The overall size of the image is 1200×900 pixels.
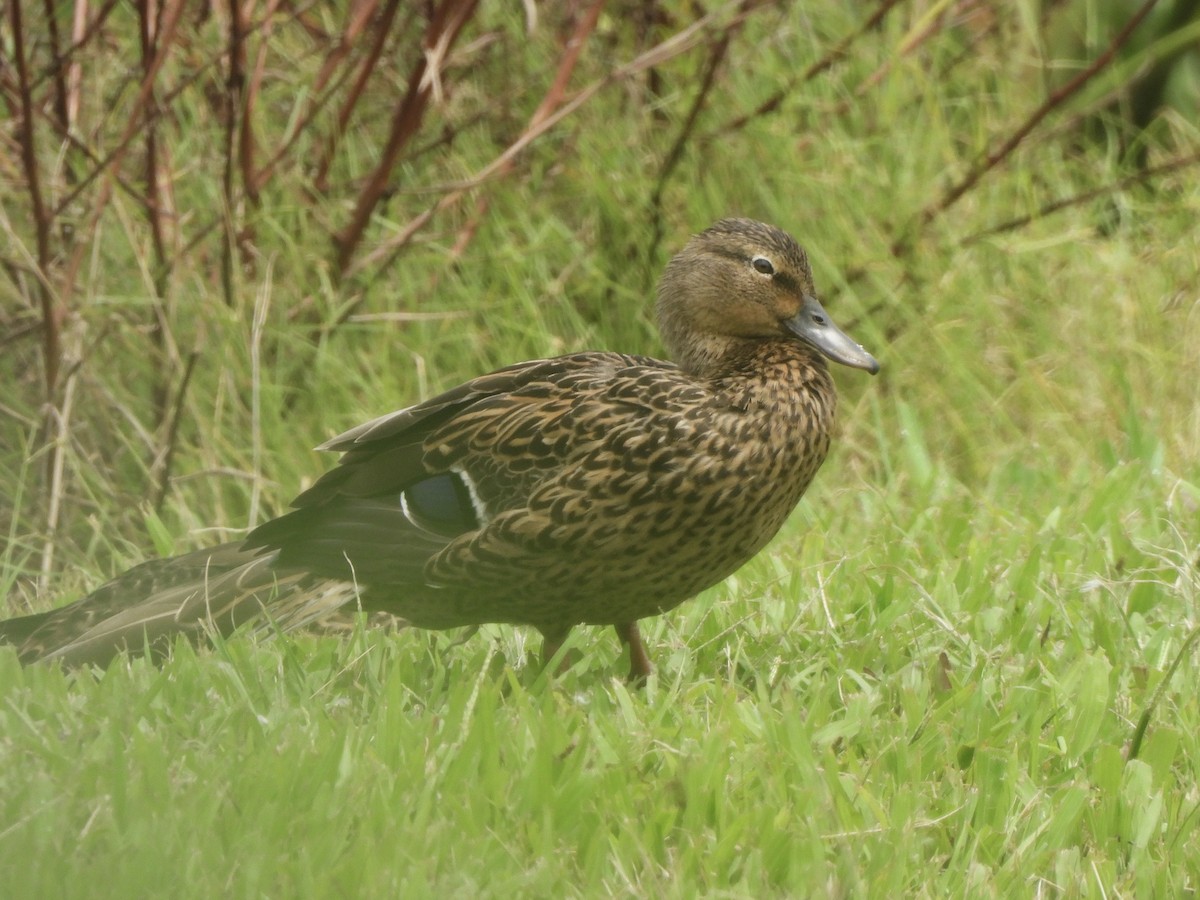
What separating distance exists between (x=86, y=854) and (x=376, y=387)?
3337 millimetres

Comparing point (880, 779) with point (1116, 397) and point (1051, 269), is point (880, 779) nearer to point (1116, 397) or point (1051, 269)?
point (1116, 397)

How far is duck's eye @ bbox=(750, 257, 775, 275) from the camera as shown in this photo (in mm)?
4008

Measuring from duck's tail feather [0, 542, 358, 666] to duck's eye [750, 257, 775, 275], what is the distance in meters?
1.19

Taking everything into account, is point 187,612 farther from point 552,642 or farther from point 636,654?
point 636,654

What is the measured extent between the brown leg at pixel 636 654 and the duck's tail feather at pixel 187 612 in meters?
0.61

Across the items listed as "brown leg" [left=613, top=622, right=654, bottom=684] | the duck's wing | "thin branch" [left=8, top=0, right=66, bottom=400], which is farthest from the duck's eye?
"thin branch" [left=8, top=0, right=66, bottom=400]

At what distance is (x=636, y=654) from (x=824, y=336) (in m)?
0.86

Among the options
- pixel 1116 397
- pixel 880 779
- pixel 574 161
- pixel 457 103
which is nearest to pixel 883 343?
pixel 1116 397

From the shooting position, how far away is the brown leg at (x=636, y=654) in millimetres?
3793

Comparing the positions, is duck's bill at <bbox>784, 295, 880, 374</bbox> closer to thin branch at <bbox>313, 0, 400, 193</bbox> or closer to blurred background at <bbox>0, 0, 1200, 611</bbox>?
blurred background at <bbox>0, 0, 1200, 611</bbox>

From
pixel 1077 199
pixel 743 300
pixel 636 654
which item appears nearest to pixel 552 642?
pixel 636 654

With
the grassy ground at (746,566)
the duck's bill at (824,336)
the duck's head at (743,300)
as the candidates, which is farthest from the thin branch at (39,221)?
the duck's bill at (824,336)

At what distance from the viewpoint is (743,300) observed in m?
4.02

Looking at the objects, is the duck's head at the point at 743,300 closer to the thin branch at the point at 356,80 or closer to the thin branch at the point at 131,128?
the thin branch at the point at 356,80
